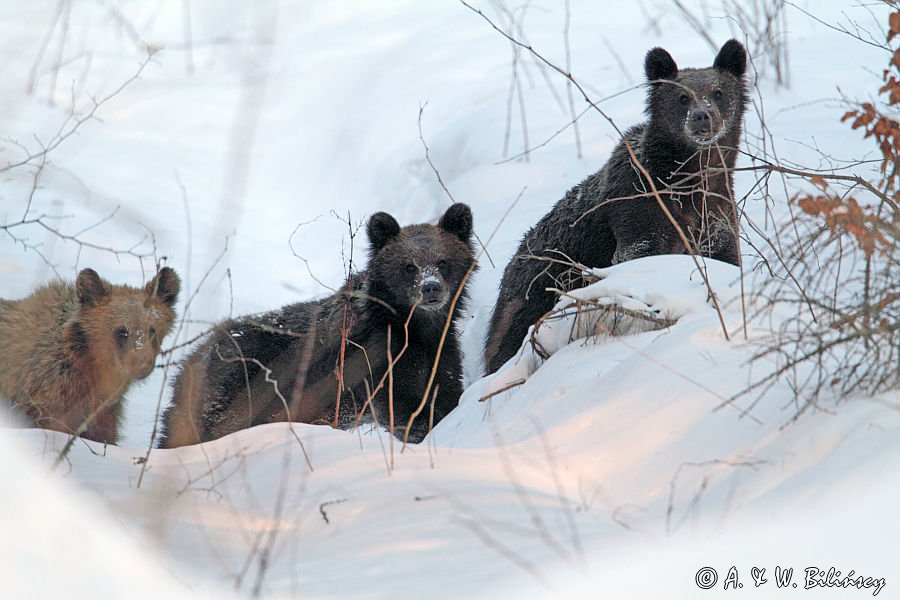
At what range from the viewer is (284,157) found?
14.8 meters

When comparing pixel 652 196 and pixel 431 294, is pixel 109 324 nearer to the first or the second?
pixel 431 294

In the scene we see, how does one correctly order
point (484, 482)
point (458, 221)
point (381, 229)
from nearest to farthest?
point (484, 482)
point (381, 229)
point (458, 221)

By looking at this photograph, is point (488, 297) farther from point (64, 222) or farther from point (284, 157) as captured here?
point (284, 157)

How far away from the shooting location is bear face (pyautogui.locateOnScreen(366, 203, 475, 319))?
24.5 feet

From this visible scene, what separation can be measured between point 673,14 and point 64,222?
9.05 meters

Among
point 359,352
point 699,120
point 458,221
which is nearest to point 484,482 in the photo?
point 359,352

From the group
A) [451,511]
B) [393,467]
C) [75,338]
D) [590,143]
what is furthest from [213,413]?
[590,143]

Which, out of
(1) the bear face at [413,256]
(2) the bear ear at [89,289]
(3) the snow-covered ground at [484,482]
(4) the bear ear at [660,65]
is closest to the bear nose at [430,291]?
(1) the bear face at [413,256]

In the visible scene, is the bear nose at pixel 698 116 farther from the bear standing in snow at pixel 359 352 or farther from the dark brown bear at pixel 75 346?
the dark brown bear at pixel 75 346

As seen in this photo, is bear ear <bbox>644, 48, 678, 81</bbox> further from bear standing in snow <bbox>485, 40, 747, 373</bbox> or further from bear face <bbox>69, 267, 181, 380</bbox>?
bear face <bbox>69, 267, 181, 380</bbox>

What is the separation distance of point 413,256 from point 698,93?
2522mm

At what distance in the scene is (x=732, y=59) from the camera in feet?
25.3

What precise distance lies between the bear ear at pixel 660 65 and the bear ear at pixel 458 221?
1.82 metres

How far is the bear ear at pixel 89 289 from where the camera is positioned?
646cm
